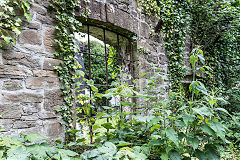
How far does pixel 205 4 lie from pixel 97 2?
3146 millimetres

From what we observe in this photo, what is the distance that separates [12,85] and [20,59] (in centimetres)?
27

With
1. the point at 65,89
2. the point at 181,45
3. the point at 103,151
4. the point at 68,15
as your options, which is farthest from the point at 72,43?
the point at 181,45

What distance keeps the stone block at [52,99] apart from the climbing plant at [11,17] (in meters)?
0.62

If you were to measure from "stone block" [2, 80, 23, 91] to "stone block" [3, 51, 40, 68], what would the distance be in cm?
18

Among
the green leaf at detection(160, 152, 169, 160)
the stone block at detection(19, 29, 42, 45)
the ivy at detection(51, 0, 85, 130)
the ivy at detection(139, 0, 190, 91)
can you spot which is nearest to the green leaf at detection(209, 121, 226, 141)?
the green leaf at detection(160, 152, 169, 160)

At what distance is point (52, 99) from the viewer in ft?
6.22

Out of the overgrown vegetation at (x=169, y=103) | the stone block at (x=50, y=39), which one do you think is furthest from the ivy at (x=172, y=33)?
the stone block at (x=50, y=39)

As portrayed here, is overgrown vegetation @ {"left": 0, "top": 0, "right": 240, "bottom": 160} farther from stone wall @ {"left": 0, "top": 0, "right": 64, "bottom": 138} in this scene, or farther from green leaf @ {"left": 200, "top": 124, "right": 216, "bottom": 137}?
stone wall @ {"left": 0, "top": 0, "right": 64, "bottom": 138}

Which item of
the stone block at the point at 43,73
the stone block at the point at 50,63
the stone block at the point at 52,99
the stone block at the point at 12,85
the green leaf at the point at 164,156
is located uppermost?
the stone block at the point at 50,63

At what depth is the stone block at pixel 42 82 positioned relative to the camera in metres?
1.77

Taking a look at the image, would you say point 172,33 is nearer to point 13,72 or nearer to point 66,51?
point 66,51

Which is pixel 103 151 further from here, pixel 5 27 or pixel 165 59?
pixel 165 59

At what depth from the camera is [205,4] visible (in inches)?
167

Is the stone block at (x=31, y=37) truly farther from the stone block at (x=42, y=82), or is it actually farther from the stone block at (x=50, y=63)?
the stone block at (x=42, y=82)
